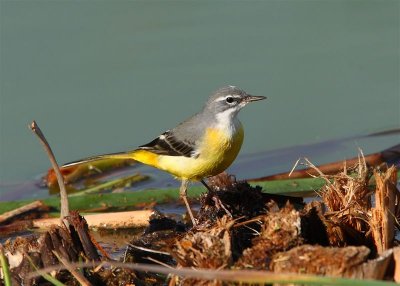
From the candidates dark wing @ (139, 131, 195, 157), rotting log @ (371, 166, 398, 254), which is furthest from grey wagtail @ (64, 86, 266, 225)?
rotting log @ (371, 166, 398, 254)

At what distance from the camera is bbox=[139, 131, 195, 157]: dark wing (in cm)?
786

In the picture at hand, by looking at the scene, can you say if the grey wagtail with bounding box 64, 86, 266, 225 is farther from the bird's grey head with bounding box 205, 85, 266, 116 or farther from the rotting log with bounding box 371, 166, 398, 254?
the rotting log with bounding box 371, 166, 398, 254

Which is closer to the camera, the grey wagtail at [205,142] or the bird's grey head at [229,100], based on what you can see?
the grey wagtail at [205,142]

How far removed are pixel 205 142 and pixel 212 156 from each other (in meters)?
0.21

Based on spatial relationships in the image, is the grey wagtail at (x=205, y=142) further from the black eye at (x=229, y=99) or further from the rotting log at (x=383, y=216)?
the rotting log at (x=383, y=216)

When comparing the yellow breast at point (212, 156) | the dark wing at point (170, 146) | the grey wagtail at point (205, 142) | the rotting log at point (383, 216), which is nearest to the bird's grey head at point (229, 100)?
the grey wagtail at point (205, 142)

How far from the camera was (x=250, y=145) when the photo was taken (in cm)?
995

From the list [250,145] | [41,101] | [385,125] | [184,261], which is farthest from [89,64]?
[184,261]

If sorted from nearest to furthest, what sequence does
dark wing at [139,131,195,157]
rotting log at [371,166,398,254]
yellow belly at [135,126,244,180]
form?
rotting log at [371,166,398,254]
yellow belly at [135,126,244,180]
dark wing at [139,131,195,157]

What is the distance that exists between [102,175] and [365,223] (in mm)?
4940

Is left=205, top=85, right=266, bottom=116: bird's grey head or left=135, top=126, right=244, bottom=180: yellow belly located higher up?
left=205, top=85, right=266, bottom=116: bird's grey head

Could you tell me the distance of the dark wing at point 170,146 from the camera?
786cm

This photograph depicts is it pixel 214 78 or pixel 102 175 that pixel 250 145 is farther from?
pixel 102 175

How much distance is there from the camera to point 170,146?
26.5ft
